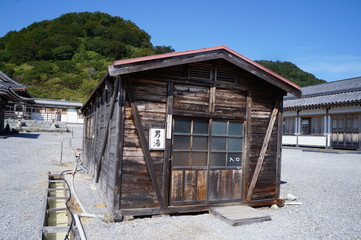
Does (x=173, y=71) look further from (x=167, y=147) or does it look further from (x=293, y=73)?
(x=293, y=73)

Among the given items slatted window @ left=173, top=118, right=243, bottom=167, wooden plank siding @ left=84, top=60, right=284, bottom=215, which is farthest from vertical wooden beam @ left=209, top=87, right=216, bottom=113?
slatted window @ left=173, top=118, right=243, bottom=167

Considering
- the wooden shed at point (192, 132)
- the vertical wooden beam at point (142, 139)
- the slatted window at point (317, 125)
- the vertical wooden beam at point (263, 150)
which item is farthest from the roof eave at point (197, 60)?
the slatted window at point (317, 125)

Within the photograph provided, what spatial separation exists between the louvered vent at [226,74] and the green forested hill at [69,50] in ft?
173

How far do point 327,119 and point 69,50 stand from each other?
Answer: 81.8 m

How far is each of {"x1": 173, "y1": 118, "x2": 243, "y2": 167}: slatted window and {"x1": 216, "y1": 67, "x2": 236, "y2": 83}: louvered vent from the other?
101cm

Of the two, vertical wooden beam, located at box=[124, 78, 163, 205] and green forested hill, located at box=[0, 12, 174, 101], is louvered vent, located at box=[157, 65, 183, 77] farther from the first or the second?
green forested hill, located at box=[0, 12, 174, 101]

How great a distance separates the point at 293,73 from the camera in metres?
54.8

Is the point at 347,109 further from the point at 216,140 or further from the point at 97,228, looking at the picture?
the point at 97,228

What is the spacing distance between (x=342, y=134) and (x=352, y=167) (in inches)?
260

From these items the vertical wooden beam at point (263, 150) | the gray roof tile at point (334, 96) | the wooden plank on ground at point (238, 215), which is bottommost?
the wooden plank on ground at point (238, 215)

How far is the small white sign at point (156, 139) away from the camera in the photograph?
589 cm

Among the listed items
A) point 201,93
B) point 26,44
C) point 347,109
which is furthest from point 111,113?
point 26,44

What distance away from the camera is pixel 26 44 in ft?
276

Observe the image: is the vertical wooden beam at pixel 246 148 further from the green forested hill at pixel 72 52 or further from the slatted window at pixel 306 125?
the green forested hill at pixel 72 52
